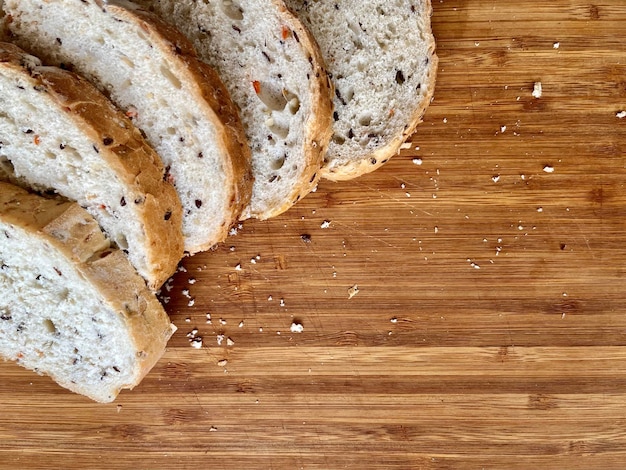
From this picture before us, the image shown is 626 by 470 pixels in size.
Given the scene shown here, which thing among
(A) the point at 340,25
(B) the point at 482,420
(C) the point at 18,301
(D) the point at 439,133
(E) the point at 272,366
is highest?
(A) the point at 340,25

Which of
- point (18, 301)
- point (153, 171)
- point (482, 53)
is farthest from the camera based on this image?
point (482, 53)

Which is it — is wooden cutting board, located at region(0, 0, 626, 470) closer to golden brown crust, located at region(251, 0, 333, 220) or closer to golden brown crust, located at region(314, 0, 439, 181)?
golden brown crust, located at region(314, 0, 439, 181)

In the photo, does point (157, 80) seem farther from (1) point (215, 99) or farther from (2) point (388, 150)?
(2) point (388, 150)

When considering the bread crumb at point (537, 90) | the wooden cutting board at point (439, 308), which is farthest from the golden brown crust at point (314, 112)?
the bread crumb at point (537, 90)

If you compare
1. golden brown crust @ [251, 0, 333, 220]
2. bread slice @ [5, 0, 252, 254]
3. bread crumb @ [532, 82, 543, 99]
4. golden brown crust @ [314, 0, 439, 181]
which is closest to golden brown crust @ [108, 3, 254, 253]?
bread slice @ [5, 0, 252, 254]

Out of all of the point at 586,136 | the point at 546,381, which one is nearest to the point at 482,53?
the point at 586,136

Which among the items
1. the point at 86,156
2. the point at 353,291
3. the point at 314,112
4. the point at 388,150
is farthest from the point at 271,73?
the point at 353,291

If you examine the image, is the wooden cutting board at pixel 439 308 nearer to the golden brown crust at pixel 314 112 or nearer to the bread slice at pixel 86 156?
the golden brown crust at pixel 314 112

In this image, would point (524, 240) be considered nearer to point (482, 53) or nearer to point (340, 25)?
point (482, 53)
